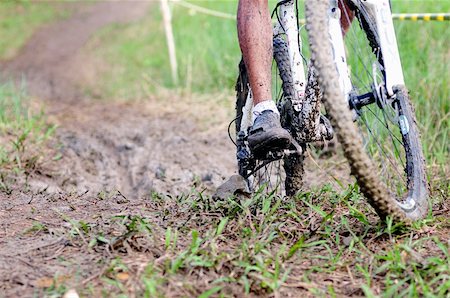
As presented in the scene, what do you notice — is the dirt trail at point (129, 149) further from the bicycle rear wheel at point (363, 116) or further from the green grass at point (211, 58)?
the bicycle rear wheel at point (363, 116)

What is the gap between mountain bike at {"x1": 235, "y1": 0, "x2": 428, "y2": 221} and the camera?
2412mm

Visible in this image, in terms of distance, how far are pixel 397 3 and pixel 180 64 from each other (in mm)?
2625

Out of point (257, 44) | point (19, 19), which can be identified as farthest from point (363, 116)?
point (19, 19)

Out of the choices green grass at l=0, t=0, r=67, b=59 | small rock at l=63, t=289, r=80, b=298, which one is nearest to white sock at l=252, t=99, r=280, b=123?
small rock at l=63, t=289, r=80, b=298

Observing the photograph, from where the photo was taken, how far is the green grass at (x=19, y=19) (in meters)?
11.8

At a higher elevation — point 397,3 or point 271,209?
point 397,3

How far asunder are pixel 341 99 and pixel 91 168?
2937 mm

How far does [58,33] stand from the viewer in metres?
12.6

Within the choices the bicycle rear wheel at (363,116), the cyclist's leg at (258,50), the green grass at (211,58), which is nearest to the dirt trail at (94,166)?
the green grass at (211,58)

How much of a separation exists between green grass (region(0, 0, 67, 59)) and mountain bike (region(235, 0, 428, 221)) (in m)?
8.83

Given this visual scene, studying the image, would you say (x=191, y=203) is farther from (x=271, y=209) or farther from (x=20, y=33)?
(x=20, y=33)

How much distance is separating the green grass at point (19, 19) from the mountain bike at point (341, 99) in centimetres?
883

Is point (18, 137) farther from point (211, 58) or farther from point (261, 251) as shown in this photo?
point (211, 58)

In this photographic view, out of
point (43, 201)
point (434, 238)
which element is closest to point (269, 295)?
point (434, 238)
